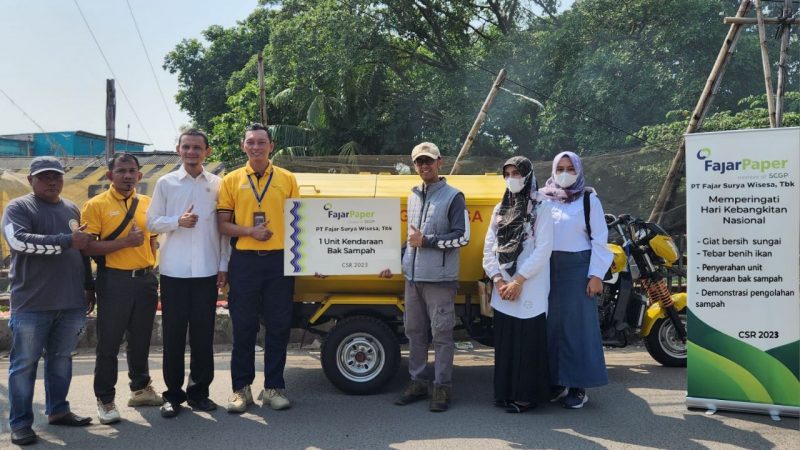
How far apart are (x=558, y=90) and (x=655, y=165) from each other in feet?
25.2

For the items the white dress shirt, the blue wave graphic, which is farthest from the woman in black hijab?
the white dress shirt

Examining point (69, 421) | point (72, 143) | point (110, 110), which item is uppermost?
point (72, 143)

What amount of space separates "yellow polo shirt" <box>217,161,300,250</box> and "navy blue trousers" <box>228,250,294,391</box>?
95 mm

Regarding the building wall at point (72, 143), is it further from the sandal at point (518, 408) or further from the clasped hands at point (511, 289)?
the sandal at point (518, 408)

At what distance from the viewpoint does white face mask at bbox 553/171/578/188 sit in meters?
5.19

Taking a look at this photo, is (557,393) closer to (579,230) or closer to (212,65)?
(579,230)

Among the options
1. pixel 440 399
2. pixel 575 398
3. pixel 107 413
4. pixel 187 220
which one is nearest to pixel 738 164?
pixel 575 398

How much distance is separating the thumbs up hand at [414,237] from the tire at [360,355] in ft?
3.04

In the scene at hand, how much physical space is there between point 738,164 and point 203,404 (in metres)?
4.47

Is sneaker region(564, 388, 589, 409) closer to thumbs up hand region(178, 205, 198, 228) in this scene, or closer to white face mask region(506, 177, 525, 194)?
white face mask region(506, 177, 525, 194)

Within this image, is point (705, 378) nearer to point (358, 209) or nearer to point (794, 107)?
point (358, 209)

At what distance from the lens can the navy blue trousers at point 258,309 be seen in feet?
17.0

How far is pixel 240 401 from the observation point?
5.18 metres

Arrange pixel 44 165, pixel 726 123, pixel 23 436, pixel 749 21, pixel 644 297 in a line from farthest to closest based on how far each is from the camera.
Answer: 1. pixel 726 123
2. pixel 749 21
3. pixel 644 297
4. pixel 44 165
5. pixel 23 436
